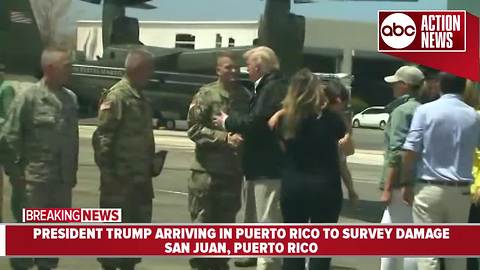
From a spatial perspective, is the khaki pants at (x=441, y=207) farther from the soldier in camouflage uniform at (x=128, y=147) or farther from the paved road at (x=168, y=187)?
the soldier in camouflage uniform at (x=128, y=147)

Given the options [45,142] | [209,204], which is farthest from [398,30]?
[45,142]

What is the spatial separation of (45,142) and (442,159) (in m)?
1.91

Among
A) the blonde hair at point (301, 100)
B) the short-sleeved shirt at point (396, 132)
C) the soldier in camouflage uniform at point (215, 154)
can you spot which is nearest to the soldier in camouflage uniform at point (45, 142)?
the soldier in camouflage uniform at point (215, 154)

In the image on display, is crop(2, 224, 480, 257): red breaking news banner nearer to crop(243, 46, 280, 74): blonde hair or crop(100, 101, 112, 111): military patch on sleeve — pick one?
crop(100, 101, 112, 111): military patch on sleeve

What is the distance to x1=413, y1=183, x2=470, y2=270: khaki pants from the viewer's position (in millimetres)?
3988

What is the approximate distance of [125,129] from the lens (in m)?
3.88

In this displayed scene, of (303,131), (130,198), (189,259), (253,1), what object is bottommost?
(189,259)

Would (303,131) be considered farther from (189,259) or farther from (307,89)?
(189,259)

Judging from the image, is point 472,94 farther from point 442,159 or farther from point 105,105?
point 105,105

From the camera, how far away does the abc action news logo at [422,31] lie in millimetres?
3770

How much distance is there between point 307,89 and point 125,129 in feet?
2.76

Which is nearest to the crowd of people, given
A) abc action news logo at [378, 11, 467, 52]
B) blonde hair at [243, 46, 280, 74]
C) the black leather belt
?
blonde hair at [243, 46, 280, 74]

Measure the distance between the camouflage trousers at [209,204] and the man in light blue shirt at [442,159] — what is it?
837 mm

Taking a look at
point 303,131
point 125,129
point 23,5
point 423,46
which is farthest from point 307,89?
point 23,5
